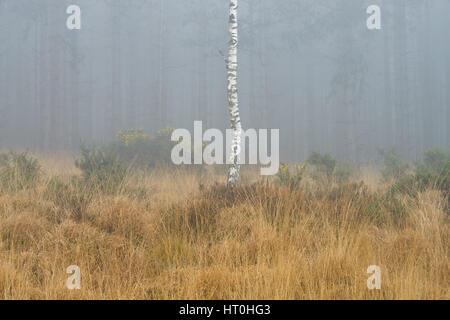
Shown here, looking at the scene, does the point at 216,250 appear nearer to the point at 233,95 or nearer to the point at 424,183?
the point at 233,95

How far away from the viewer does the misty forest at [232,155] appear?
10.8ft

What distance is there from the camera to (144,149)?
13.5 m

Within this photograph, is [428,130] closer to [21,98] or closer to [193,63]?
[193,63]

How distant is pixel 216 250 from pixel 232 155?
332cm

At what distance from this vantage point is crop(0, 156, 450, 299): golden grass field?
2930mm

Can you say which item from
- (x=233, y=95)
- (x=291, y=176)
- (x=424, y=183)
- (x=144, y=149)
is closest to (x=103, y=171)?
(x=233, y=95)

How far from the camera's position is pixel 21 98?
2983 centimetres

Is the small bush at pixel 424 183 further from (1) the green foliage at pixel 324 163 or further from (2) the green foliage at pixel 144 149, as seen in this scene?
(2) the green foliage at pixel 144 149

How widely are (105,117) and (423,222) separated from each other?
28306 mm

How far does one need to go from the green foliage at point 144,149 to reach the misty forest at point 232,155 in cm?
9

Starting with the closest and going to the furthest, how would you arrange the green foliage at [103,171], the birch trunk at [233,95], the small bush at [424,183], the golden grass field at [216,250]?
A: the golden grass field at [216,250], the small bush at [424,183], the birch trunk at [233,95], the green foliage at [103,171]

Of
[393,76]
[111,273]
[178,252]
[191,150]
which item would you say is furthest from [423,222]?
[393,76]

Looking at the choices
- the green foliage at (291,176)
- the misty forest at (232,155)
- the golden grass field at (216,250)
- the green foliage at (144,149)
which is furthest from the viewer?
the green foliage at (144,149)

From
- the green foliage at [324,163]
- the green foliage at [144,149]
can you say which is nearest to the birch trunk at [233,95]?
the green foliage at [324,163]
